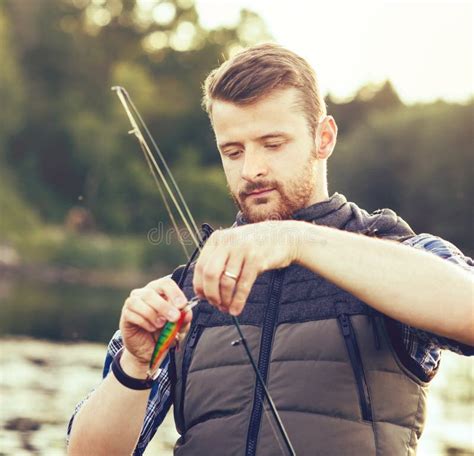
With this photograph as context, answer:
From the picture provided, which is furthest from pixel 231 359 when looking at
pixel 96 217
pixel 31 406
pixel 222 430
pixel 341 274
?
pixel 96 217

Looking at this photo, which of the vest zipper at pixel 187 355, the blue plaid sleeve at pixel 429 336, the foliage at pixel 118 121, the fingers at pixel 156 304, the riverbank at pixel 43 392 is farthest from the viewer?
the foliage at pixel 118 121

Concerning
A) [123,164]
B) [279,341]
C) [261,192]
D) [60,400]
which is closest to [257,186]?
[261,192]

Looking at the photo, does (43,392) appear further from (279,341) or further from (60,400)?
(279,341)

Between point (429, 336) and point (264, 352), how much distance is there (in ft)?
1.74

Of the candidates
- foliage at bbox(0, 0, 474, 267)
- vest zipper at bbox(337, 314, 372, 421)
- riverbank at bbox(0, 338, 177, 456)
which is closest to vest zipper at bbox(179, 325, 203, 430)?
vest zipper at bbox(337, 314, 372, 421)

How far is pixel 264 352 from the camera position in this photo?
116 inches

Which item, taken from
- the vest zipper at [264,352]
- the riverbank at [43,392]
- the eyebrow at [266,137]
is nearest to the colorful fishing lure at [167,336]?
the vest zipper at [264,352]

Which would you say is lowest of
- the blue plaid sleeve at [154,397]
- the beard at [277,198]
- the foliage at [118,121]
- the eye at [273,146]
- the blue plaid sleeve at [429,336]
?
the foliage at [118,121]

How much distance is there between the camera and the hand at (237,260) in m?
2.20

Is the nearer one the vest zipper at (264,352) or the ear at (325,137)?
the vest zipper at (264,352)

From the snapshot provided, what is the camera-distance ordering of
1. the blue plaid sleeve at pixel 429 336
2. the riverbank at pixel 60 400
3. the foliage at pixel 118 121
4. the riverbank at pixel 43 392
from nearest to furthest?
the blue plaid sleeve at pixel 429 336
the riverbank at pixel 43 392
the riverbank at pixel 60 400
the foliage at pixel 118 121

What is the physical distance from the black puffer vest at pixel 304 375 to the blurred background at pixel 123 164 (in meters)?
0.84

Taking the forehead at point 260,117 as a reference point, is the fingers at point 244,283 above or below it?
below

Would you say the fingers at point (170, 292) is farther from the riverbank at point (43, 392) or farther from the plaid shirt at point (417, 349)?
the riverbank at point (43, 392)
